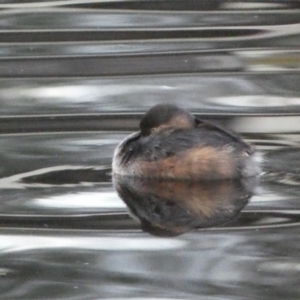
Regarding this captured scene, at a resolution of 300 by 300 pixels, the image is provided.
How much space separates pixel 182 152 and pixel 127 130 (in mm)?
1461

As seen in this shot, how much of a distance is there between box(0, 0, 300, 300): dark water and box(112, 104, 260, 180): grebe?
0.18 m

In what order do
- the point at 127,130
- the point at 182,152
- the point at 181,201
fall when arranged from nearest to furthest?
the point at 181,201, the point at 182,152, the point at 127,130

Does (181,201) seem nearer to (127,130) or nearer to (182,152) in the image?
(182,152)

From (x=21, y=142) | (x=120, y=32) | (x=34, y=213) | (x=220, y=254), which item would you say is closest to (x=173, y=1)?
(x=120, y=32)

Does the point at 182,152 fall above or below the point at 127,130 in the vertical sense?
above

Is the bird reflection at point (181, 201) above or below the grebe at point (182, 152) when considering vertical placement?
below

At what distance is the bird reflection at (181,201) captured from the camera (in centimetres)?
687

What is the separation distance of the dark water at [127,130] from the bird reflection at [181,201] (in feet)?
0.30

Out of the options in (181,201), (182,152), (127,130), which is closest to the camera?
(181,201)

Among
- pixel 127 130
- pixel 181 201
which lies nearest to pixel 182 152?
pixel 181 201

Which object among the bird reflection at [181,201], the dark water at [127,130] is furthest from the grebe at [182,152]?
the dark water at [127,130]

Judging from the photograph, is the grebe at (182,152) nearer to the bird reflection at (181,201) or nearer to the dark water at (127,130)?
the bird reflection at (181,201)

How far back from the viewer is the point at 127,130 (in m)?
9.05

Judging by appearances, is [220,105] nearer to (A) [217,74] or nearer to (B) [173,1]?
(A) [217,74]
